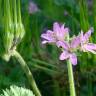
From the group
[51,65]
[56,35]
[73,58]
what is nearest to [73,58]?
[73,58]

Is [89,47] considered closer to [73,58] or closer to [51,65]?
[73,58]

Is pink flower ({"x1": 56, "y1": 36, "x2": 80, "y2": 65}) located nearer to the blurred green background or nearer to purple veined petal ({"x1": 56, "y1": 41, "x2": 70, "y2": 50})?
purple veined petal ({"x1": 56, "y1": 41, "x2": 70, "y2": 50})

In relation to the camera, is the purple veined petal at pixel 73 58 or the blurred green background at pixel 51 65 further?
the blurred green background at pixel 51 65

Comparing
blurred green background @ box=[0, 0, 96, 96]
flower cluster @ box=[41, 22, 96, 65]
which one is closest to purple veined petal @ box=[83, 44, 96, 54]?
flower cluster @ box=[41, 22, 96, 65]

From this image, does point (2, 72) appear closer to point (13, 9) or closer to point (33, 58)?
point (33, 58)

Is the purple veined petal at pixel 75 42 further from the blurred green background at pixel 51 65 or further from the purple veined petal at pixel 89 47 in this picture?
the blurred green background at pixel 51 65

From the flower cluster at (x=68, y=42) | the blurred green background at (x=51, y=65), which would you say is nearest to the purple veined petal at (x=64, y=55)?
the flower cluster at (x=68, y=42)

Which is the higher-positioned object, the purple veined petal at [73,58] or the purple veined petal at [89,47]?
the purple veined petal at [89,47]

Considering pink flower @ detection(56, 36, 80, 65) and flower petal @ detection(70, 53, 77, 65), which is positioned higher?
pink flower @ detection(56, 36, 80, 65)

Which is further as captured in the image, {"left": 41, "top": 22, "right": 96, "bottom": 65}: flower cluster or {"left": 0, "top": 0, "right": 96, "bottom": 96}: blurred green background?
{"left": 0, "top": 0, "right": 96, "bottom": 96}: blurred green background
